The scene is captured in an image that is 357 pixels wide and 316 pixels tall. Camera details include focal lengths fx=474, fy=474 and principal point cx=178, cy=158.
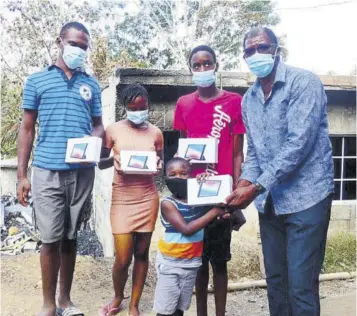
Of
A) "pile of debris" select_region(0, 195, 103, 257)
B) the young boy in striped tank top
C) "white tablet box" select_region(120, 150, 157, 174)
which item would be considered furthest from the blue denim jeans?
"pile of debris" select_region(0, 195, 103, 257)

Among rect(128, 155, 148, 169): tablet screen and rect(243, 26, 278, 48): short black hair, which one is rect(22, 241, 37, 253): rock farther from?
rect(243, 26, 278, 48): short black hair

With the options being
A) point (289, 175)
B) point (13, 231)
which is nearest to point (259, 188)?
point (289, 175)

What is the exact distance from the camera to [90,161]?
10.3 feet

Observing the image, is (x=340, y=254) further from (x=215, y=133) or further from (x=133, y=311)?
(x=215, y=133)

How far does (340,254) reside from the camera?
19.4ft

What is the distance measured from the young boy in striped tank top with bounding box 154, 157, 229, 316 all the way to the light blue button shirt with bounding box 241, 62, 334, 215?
46cm

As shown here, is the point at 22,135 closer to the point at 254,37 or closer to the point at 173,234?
the point at 173,234

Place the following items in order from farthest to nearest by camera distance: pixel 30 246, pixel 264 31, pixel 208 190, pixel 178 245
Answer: pixel 30 246 → pixel 178 245 → pixel 208 190 → pixel 264 31

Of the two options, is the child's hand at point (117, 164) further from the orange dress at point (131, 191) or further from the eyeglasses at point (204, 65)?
the eyeglasses at point (204, 65)

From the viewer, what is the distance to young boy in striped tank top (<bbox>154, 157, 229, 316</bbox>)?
2.95 metres

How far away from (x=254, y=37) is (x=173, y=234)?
130 cm

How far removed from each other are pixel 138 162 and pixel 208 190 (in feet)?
1.97

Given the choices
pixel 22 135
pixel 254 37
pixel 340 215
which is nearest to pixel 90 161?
pixel 22 135

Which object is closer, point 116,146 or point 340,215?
point 116,146
